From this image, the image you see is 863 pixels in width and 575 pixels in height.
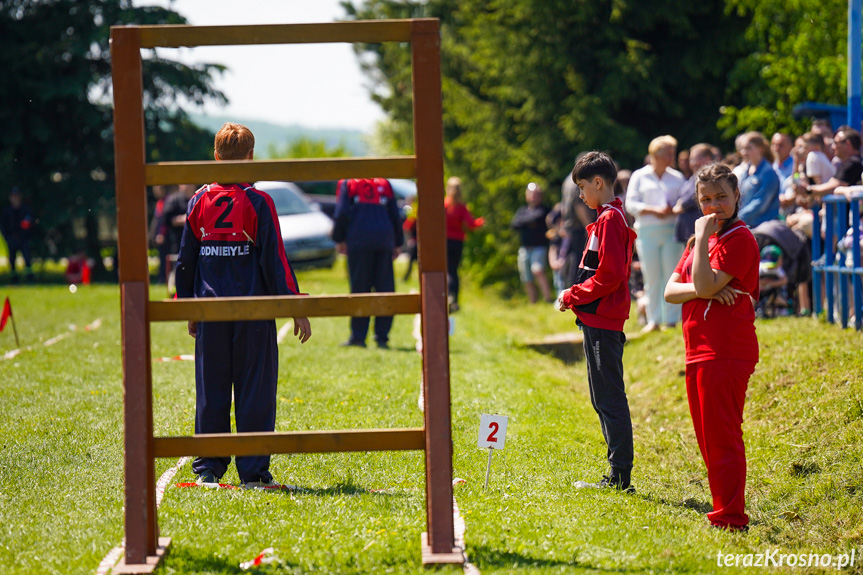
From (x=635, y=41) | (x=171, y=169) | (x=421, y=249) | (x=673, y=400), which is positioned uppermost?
(x=635, y=41)

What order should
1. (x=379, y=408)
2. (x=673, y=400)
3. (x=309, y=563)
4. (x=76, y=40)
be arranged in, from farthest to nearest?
1. (x=76, y=40)
2. (x=673, y=400)
3. (x=379, y=408)
4. (x=309, y=563)

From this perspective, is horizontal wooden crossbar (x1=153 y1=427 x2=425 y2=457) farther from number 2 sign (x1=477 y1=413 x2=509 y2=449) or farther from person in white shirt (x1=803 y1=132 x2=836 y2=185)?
person in white shirt (x1=803 y1=132 x2=836 y2=185)

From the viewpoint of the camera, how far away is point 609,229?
5.45m

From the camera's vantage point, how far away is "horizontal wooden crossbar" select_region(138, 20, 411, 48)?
13.5ft

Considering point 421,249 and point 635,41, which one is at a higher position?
point 635,41

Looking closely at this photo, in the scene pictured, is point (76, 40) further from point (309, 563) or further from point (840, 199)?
point (309, 563)

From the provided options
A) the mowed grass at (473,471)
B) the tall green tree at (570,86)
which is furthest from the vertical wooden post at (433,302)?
the tall green tree at (570,86)

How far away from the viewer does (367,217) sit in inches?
442

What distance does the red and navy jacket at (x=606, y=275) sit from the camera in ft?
17.8

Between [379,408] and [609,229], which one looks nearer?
[609,229]

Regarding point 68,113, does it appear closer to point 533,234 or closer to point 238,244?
point 533,234

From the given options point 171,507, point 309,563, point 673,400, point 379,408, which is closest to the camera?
point 309,563

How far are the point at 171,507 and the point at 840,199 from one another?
661 centimetres

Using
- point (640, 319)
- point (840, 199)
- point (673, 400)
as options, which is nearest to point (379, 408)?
point (673, 400)
